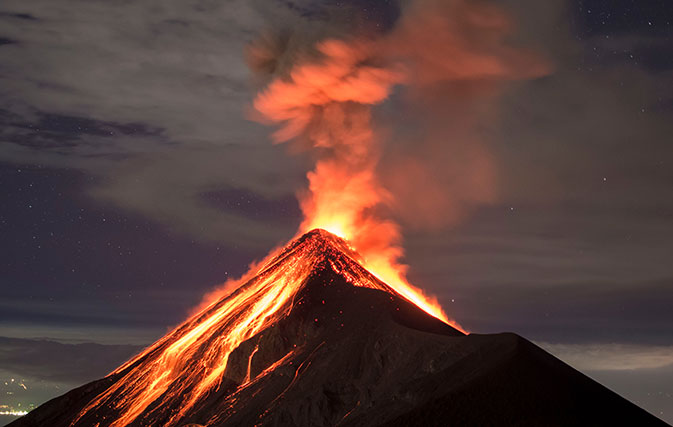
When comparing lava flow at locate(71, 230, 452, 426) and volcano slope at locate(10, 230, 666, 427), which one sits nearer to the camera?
volcano slope at locate(10, 230, 666, 427)

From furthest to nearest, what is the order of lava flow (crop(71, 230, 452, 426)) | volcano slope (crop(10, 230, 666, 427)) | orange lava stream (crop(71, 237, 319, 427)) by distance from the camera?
orange lava stream (crop(71, 237, 319, 427)) < lava flow (crop(71, 230, 452, 426)) < volcano slope (crop(10, 230, 666, 427))

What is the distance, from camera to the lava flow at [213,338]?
372 ft

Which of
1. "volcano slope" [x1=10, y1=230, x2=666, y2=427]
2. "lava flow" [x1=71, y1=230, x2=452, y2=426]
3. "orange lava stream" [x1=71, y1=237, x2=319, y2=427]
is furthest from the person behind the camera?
"orange lava stream" [x1=71, y1=237, x2=319, y2=427]

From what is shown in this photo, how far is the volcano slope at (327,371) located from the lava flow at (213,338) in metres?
0.29


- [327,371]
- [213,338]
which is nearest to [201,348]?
[213,338]

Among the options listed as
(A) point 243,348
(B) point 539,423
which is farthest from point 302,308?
(B) point 539,423

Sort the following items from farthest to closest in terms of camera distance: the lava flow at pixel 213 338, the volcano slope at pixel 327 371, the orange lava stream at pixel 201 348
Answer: the orange lava stream at pixel 201 348, the lava flow at pixel 213 338, the volcano slope at pixel 327 371

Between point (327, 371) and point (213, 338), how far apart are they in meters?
30.6

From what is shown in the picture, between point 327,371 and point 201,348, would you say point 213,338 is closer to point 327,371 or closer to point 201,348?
point 201,348

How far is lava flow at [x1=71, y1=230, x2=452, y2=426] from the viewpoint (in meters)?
113

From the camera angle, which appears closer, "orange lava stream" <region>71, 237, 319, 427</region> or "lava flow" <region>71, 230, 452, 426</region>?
"lava flow" <region>71, 230, 452, 426</region>

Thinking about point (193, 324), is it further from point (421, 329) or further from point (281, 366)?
point (421, 329)

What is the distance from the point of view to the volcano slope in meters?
78.6

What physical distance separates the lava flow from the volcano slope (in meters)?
0.29
